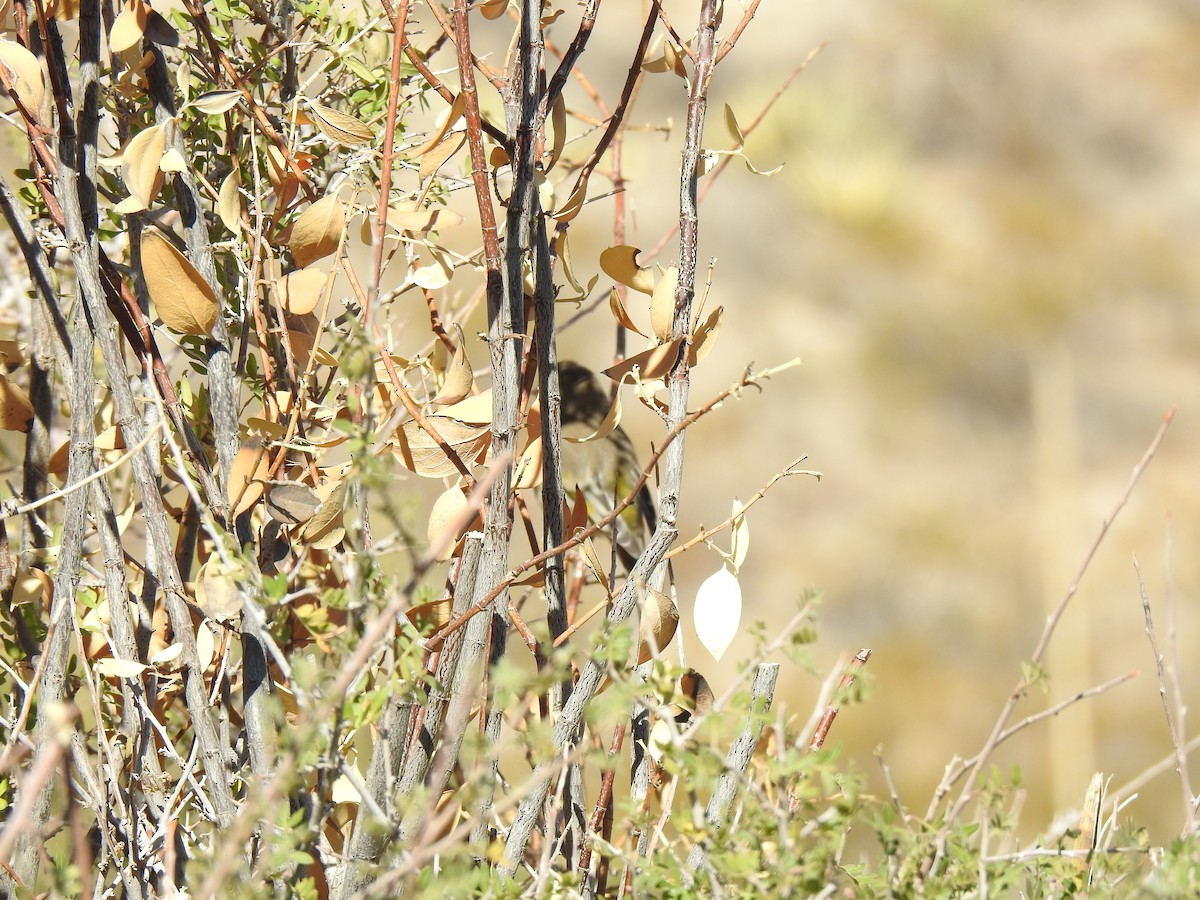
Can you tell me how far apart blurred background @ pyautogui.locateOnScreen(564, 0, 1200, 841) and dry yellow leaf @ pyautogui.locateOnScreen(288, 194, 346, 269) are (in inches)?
81.4

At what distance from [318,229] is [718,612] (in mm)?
336

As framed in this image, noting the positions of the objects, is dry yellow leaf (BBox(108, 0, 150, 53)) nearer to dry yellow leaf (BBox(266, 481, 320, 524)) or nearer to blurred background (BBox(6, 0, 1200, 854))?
dry yellow leaf (BBox(266, 481, 320, 524))

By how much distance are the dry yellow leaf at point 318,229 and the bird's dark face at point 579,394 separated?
0.55m

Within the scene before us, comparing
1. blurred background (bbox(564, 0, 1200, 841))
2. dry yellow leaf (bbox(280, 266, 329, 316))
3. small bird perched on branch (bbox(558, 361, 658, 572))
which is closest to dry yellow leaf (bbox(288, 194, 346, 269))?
dry yellow leaf (bbox(280, 266, 329, 316))

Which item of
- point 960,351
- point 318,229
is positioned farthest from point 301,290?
point 960,351

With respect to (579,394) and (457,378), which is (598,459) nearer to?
(579,394)

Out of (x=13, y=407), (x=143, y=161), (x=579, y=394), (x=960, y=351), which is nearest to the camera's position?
(x=143, y=161)

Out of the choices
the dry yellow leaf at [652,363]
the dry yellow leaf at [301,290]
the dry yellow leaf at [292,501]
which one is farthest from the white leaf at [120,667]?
the dry yellow leaf at [652,363]

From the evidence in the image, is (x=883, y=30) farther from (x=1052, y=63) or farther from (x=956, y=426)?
(x=956, y=426)

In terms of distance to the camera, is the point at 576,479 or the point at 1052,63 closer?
the point at 576,479

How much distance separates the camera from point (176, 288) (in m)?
0.60

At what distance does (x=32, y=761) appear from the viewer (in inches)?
25.7

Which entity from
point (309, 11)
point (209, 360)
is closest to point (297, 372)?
point (209, 360)

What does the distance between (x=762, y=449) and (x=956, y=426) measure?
0.79 m
